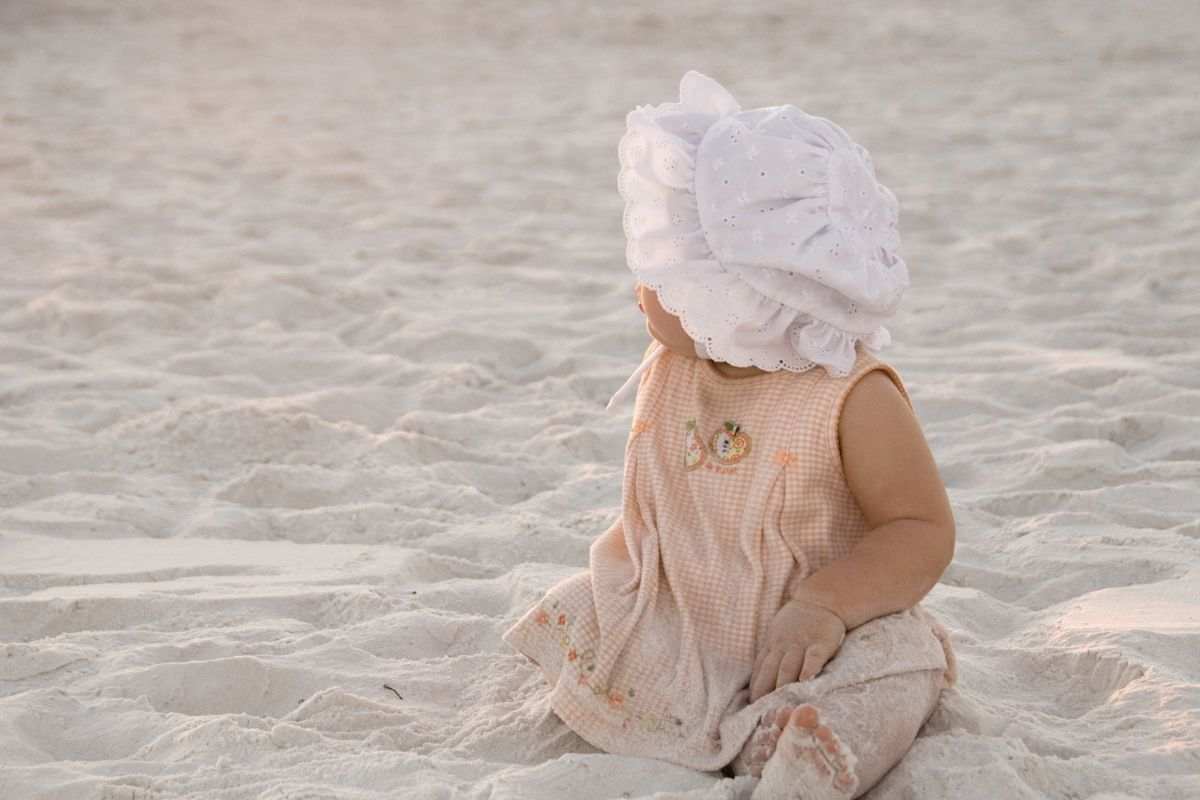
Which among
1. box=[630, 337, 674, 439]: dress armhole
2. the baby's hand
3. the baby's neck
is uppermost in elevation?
the baby's neck

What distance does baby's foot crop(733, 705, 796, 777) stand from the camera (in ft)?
6.54

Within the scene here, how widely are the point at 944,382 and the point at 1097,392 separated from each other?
1.28 feet

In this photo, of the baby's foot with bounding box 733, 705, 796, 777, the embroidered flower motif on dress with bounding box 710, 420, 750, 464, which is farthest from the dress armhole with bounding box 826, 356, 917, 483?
the baby's foot with bounding box 733, 705, 796, 777

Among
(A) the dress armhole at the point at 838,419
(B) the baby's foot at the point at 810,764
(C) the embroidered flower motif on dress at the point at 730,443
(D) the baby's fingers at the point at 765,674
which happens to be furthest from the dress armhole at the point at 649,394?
(B) the baby's foot at the point at 810,764

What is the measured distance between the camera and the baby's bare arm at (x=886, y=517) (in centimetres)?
212

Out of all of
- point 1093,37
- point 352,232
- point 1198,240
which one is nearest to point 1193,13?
point 1093,37

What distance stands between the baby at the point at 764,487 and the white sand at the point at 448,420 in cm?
Result: 11

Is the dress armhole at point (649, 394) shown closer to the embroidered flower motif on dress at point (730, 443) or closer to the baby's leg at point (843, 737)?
the embroidered flower motif on dress at point (730, 443)

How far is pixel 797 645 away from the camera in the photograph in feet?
6.86

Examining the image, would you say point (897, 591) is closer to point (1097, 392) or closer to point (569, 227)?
point (1097, 392)

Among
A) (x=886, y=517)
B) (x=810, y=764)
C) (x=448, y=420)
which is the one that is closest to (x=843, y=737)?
(x=810, y=764)

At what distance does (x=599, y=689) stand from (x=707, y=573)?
23 centimetres

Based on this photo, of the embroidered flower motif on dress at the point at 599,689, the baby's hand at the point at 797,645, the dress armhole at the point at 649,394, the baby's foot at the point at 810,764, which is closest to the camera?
the baby's foot at the point at 810,764

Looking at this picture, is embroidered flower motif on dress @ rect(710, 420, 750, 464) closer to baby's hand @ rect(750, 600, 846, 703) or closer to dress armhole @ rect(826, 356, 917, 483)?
dress armhole @ rect(826, 356, 917, 483)
